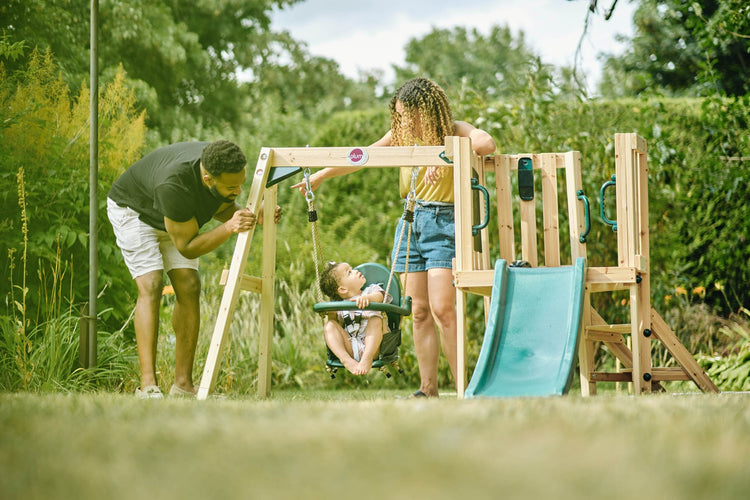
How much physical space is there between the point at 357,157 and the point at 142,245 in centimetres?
134

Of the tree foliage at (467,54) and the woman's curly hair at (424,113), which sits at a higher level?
the tree foliage at (467,54)

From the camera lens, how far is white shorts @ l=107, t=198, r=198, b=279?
15.9 feet

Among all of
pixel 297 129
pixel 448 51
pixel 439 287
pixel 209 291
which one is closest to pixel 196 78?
pixel 297 129

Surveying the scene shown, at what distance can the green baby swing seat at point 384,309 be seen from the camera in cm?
461

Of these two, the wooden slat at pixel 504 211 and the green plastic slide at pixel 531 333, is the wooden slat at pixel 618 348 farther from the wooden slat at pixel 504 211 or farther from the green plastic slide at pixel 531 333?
the green plastic slide at pixel 531 333

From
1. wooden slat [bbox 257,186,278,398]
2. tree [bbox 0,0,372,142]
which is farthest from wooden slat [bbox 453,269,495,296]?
tree [bbox 0,0,372,142]

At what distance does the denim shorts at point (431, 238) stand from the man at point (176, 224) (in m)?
0.81

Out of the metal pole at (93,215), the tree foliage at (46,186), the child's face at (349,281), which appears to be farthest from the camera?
the tree foliage at (46,186)

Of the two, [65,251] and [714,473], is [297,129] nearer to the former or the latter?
[65,251]

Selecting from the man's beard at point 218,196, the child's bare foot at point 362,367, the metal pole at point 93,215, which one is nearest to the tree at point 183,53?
the metal pole at point 93,215

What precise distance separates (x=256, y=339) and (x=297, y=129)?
716cm

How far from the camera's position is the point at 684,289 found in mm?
7711

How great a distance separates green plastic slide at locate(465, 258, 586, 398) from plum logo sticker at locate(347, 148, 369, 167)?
0.96 meters

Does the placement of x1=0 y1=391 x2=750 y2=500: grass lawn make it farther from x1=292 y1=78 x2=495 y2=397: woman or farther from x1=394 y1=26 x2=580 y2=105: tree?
x1=394 y1=26 x2=580 y2=105: tree
